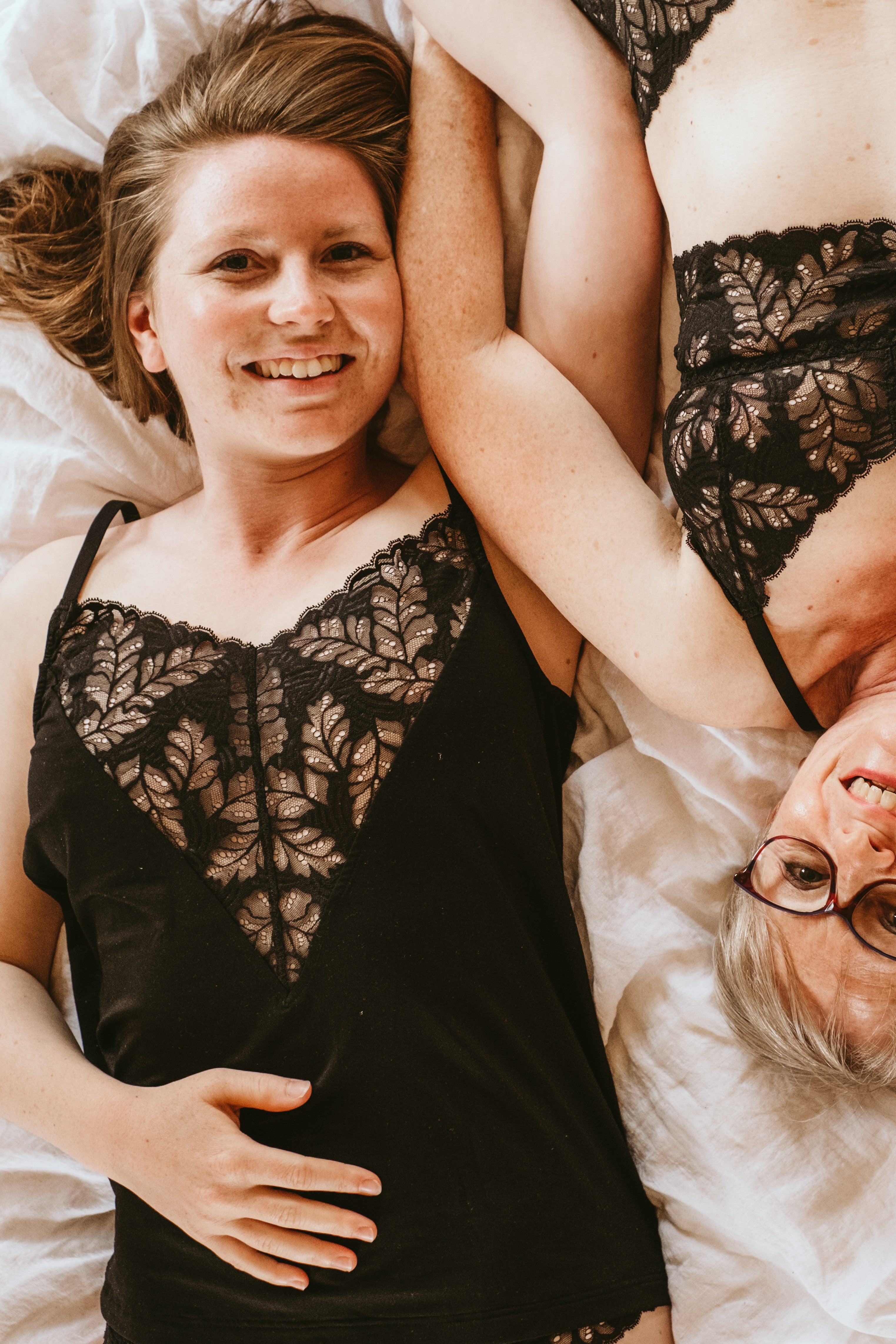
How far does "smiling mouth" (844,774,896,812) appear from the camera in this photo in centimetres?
Result: 116

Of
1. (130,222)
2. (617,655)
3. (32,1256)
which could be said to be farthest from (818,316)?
(32,1256)

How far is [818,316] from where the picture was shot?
1150mm

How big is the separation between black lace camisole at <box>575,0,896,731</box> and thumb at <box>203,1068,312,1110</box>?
28.7 inches

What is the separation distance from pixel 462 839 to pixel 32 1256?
891mm

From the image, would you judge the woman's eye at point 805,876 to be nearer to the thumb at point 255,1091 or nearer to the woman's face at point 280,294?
the thumb at point 255,1091

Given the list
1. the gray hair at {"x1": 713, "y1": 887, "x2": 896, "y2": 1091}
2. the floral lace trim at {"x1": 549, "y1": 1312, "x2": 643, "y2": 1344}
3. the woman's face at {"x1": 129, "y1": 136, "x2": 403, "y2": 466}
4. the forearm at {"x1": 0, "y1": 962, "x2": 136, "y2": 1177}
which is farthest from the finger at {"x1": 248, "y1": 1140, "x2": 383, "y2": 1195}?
the woman's face at {"x1": 129, "y1": 136, "x2": 403, "y2": 466}

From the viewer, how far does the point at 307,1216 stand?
4.18ft

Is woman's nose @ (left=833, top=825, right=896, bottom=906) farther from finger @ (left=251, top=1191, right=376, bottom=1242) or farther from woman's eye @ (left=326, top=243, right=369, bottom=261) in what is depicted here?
woman's eye @ (left=326, top=243, right=369, bottom=261)

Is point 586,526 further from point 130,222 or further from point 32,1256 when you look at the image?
point 32,1256

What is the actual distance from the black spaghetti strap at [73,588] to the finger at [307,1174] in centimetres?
61

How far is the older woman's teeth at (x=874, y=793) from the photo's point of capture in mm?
1162

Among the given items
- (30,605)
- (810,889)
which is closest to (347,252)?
(30,605)

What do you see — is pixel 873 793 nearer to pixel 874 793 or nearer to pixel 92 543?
pixel 874 793

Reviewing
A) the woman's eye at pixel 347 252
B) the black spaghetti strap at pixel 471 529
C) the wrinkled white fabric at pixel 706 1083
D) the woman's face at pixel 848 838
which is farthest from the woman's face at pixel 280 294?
the woman's face at pixel 848 838
